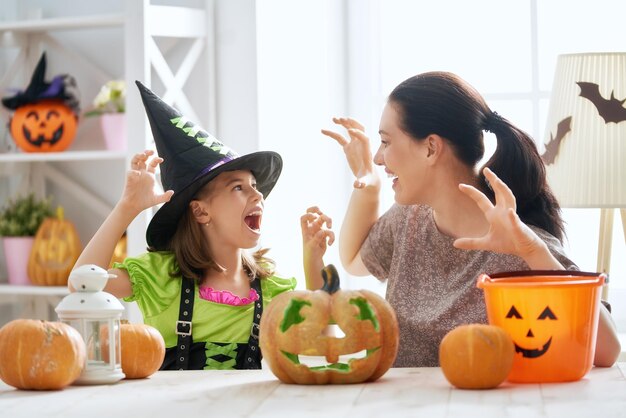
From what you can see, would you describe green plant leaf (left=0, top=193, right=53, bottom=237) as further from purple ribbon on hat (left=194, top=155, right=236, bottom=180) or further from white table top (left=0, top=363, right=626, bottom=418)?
white table top (left=0, top=363, right=626, bottom=418)

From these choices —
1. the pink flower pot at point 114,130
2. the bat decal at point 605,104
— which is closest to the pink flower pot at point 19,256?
the pink flower pot at point 114,130

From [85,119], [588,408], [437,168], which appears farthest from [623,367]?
[85,119]

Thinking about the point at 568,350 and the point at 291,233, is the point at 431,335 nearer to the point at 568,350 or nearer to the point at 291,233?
the point at 568,350

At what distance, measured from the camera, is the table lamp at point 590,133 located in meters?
2.33

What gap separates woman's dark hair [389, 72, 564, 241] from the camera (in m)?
1.92

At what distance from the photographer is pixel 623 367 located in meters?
1.46

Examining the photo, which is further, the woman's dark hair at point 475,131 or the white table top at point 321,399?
the woman's dark hair at point 475,131

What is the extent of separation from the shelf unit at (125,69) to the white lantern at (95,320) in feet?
→ 4.46

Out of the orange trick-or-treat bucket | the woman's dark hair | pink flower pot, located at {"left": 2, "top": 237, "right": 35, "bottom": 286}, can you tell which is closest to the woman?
the woman's dark hair

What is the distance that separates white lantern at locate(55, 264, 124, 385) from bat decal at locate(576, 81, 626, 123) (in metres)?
1.39

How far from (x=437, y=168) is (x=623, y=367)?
0.64 meters

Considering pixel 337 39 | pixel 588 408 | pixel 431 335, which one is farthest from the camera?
pixel 337 39

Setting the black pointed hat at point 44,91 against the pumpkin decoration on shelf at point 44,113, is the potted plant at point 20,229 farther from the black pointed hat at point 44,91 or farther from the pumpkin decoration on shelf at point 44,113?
the black pointed hat at point 44,91

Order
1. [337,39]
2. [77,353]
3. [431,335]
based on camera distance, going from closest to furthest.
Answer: [77,353], [431,335], [337,39]
